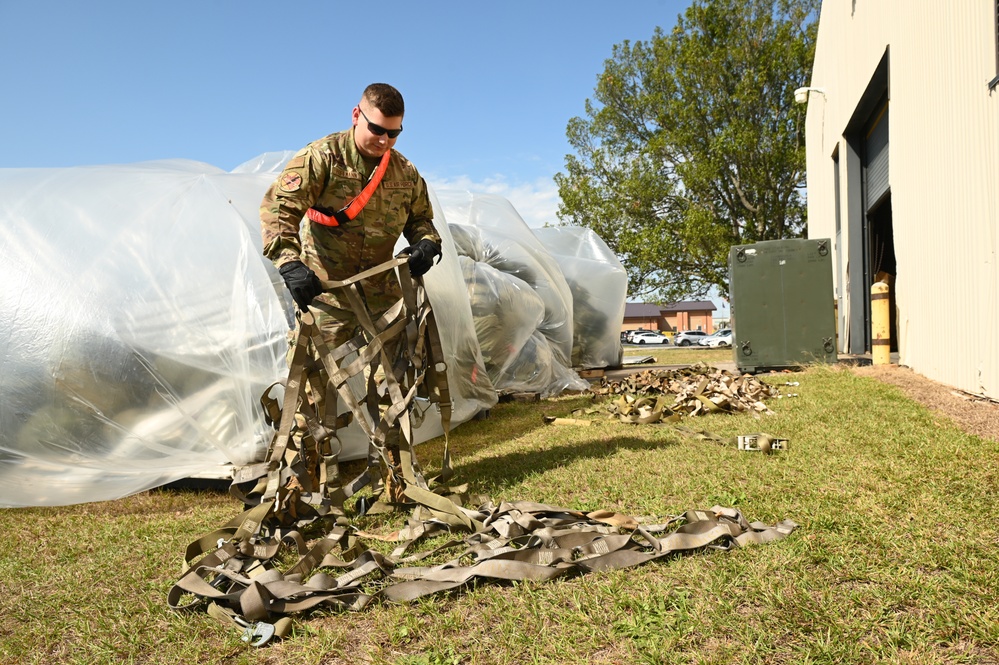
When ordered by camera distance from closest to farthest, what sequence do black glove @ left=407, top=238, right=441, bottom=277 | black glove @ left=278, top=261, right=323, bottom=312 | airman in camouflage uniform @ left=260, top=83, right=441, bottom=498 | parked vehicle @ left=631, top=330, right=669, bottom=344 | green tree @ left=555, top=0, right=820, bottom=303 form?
black glove @ left=278, top=261, right=323, bottom=312 → airman in camouflage uniform @ left=260, top=83, right=441, bottom=498 → black glove @ left=407, top=238, right=441, bottom=277 → green tree @ left=555, top=0, right=820, bottom=303 → parked vehicle @ left=631, top=330, right=669, bottom=344

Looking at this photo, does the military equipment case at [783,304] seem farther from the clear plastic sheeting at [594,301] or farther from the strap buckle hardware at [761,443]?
the strap buckle hardware at [761,443]

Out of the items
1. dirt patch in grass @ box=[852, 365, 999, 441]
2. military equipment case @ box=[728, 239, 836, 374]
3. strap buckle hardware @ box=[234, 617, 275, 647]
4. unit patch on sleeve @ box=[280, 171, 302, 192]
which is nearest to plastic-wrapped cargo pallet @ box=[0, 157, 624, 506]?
unit patch on sleeve @ box=[280, 171, 302, 192]

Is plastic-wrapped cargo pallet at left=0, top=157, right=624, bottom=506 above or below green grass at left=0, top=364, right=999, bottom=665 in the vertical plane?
above

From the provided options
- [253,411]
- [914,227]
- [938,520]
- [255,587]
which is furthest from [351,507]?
[914,227]

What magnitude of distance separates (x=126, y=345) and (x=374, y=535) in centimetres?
185

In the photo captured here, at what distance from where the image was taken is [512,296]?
7020 mm

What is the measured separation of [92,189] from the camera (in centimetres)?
420

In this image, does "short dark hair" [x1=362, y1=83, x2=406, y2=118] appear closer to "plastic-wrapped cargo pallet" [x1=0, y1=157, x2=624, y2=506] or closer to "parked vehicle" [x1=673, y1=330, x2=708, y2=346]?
"plastic-wrapped cargo pallet" [x1=0, y1=157, x2=624, y2=506]

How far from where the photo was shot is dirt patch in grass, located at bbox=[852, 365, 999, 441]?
4301 mm

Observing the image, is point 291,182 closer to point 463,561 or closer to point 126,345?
point 126,345

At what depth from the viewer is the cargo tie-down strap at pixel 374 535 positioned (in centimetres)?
220

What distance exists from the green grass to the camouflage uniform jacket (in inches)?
52.8

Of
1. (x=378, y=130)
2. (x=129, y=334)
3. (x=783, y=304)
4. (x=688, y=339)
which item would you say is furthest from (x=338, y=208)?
(x=688, y=339)

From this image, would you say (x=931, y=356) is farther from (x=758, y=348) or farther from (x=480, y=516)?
(x=480, y=516)
